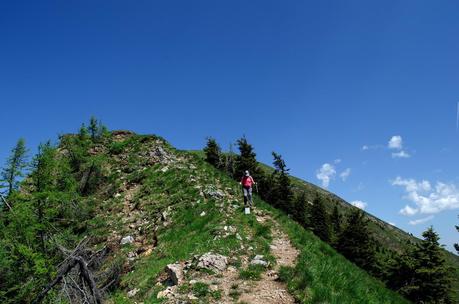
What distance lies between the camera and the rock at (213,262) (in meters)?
12.2

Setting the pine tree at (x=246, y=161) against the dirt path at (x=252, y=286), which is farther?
the pine tree at (x=246, y=161)

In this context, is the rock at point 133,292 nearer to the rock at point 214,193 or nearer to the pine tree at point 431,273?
the rock at point 214,193

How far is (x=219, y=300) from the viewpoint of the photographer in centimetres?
1029

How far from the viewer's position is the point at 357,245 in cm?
4516

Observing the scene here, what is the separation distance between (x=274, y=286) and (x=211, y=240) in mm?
4370

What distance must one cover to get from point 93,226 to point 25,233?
4.63 meters

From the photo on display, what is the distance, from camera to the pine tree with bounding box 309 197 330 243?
53.6 meters

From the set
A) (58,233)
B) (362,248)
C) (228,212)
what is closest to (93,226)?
(58,233)

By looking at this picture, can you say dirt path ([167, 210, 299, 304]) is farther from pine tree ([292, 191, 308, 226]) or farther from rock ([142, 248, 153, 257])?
pine tree ([292, 191, 308, 226])

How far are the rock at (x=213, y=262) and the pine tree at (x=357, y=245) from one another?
37.2 m

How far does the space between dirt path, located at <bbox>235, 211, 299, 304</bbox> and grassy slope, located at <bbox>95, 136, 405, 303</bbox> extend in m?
0.34

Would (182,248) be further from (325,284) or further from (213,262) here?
(325,284)

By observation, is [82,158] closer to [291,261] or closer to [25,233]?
[25,233]

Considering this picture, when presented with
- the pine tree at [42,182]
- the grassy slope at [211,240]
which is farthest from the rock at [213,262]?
the pine tree at [42,182]
